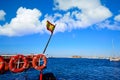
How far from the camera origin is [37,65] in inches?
791

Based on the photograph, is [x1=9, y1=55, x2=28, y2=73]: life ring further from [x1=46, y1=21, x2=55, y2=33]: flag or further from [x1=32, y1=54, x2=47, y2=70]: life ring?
[x1=46, y1=21, x2=55, y2=33]: flag

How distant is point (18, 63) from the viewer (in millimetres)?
18719

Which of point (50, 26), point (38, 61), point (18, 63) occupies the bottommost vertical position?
point (18, 63)

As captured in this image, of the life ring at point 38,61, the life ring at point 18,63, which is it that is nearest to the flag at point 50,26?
the life ring at point 38,61

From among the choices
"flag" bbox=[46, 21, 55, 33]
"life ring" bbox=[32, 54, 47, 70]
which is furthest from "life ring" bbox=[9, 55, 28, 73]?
"flag" bbox=[46, 21, 55, 33]

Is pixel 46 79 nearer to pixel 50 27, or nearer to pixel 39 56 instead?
pixel 39 56

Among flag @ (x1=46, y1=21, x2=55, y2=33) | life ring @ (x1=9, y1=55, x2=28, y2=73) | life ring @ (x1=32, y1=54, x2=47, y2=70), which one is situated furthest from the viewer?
flag @ (x1=46, y1=21, x2=55, y2=33)

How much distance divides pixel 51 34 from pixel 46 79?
22.1 feet

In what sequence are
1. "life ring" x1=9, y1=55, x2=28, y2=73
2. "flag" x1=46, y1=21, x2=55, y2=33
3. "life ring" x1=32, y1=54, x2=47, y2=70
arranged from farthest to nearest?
"flag" x1=46, y1=21, x2=55, y2=33 → "life ring" x1=32, y1=54, x2=47, y2=70 → "life ring" x1=9, y1=55, x2=28, y2=73

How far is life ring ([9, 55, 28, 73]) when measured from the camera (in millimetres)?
18281

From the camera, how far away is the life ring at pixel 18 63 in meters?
18.3

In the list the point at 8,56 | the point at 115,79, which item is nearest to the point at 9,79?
the point at 8,56

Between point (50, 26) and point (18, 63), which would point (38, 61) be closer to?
point (18, 63)

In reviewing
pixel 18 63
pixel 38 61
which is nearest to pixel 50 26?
pixel 38 61
